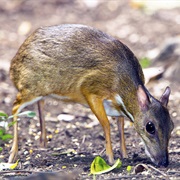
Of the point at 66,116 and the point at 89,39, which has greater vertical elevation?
the point at 89,39

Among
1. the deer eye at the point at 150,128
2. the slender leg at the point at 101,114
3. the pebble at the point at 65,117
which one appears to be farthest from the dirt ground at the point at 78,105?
the deer eye at the point at 150,128

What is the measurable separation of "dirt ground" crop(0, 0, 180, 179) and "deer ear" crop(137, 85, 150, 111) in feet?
2.14

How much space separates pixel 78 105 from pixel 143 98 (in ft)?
10.6

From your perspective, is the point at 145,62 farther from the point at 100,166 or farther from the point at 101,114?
the point at 100,166

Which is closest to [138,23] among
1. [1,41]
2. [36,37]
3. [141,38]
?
[141,38]

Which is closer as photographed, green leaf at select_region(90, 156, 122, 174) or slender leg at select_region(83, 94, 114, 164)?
green leaf at select_region(90, 156, 122, 174)

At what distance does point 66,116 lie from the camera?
29.0 feet

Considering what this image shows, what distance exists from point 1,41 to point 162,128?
23.8 feet

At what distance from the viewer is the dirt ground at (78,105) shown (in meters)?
6.73

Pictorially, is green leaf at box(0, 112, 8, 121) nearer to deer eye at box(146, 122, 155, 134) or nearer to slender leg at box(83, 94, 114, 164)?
slender leg at box(83, 94, 114, 164)

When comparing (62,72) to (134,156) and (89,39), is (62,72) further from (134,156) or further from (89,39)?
(134,156)

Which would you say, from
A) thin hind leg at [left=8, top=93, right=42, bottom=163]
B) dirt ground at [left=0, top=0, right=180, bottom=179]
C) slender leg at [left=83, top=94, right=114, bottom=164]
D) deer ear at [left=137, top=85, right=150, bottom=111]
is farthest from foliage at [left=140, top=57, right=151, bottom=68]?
deer ear at [left=137, top=85, right=150, bottom=111]

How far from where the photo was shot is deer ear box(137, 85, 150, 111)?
6.34 metres

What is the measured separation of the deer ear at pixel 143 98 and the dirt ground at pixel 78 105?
651 millimetres
